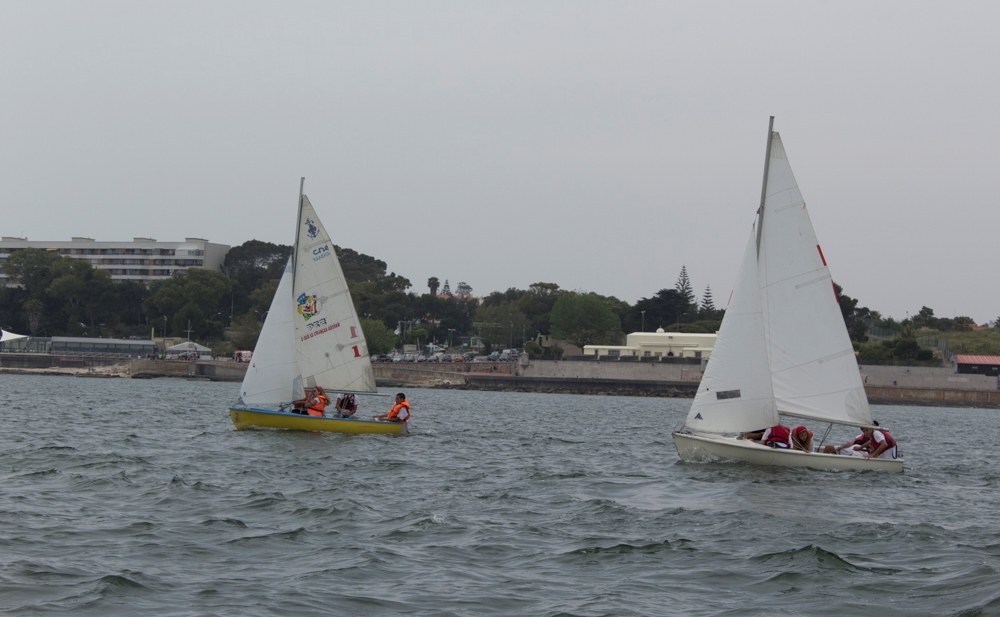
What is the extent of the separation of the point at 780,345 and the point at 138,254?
469ft

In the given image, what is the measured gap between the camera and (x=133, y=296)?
405 feet

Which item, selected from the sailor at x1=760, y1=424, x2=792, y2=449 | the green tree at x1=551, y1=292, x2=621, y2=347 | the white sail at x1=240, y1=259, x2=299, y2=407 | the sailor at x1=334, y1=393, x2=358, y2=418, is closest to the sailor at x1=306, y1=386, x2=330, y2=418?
the sailor at x1=334, y1=393, x2=358, y2=418

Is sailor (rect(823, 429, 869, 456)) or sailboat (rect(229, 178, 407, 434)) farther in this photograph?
sailboat (rect(229, 178, 407, 434))

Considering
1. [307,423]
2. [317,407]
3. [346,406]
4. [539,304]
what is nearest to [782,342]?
[346,406]

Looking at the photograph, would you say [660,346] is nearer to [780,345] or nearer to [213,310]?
[213,310]

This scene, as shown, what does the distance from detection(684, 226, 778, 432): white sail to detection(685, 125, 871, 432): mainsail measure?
0.06 feet

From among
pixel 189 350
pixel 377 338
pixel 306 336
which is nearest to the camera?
pixel 306 336

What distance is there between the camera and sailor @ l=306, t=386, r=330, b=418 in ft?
82.1

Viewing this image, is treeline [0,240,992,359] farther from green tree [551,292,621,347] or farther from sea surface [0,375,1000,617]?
sea surface [0,375,1000,617]

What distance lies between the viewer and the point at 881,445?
20.1 m

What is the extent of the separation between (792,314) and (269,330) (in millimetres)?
12894

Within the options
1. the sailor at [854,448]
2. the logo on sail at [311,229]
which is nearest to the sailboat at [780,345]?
the sailor at [854,448]

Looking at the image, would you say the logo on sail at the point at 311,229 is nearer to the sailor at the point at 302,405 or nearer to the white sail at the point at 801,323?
the sailor at the point at 302,405

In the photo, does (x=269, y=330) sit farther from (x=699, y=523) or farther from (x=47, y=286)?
(x=47, y=286)
